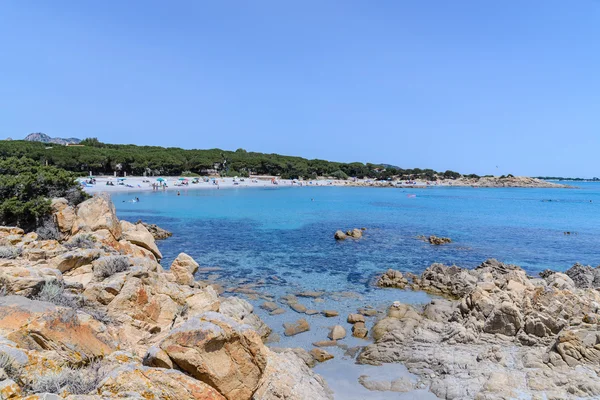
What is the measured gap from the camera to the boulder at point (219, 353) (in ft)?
15.8

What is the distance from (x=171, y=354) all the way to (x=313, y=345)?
8067mm

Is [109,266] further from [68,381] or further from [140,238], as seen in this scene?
[68,381]

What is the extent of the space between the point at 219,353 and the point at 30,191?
55.3 feet

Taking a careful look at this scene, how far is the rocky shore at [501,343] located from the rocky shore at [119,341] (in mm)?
3258

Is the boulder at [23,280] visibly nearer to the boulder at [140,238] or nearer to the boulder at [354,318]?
the boulder at [140,238]

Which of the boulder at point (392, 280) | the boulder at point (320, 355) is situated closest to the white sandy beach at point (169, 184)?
the boulder at point (392, 280)

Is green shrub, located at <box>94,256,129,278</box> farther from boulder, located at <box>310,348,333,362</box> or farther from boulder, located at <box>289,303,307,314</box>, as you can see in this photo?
boulder, located at <box>289,303,307,314</box>

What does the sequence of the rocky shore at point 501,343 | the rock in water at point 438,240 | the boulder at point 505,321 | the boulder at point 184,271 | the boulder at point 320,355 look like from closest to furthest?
the rocky shore at point 501,343 < the boulder at point 320,355 < the boulder at point 505,321 < the boulder at point 184,271 < the rock in water at point 438,240

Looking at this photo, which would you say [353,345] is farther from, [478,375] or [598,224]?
[598,224]

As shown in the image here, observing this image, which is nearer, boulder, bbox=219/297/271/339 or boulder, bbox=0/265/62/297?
boulder, bbox=0/265/62/297

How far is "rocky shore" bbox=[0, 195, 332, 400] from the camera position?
4262mm

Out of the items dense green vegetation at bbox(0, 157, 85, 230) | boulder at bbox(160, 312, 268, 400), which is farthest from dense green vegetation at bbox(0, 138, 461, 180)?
boulder at bbox(160, 312, 268, 400)

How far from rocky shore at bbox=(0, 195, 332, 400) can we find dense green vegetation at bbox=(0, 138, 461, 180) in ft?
160

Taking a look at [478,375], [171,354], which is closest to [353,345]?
[478,375]
